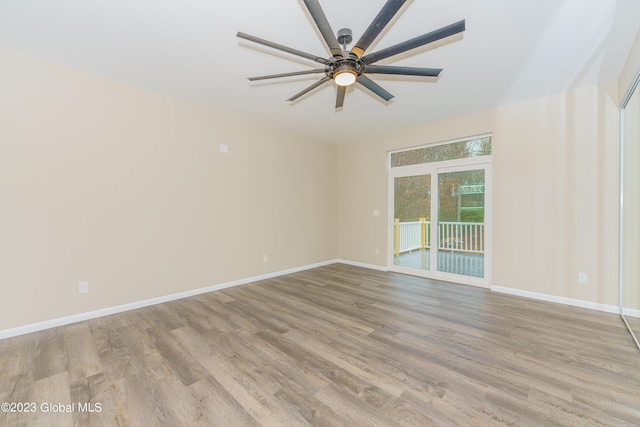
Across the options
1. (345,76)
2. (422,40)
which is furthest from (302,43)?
(422,40)

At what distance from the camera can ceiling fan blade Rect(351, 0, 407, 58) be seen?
1431mm

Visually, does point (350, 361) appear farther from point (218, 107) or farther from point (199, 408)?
point (218, 107)

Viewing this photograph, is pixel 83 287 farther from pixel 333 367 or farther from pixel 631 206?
pixel 631 206

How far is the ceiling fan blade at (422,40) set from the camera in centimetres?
158

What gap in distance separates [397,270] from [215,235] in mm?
3418

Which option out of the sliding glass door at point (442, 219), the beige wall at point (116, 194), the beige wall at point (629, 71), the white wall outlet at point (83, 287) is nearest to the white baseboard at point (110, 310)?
the beige wall at point (116, 194)

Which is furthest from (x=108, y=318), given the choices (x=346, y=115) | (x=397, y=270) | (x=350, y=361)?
(x=397, y=270)

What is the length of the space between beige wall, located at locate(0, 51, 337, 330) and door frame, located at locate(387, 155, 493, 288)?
7.54ft

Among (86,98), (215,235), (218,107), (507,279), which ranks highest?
(218,107)

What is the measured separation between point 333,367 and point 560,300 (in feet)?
10.8

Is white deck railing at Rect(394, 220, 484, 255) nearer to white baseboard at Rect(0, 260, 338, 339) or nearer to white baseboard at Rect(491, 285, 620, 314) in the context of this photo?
white baseboard at Rect(491, 285, 620, 314)

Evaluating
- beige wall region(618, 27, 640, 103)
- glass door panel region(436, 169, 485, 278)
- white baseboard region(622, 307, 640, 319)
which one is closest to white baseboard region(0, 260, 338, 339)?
glass door panel region(436, 169, 485, 278)

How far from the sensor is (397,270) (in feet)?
16.7

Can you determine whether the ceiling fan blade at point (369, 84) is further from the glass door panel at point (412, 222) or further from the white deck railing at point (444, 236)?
the white deck railing at point (444, 236)
